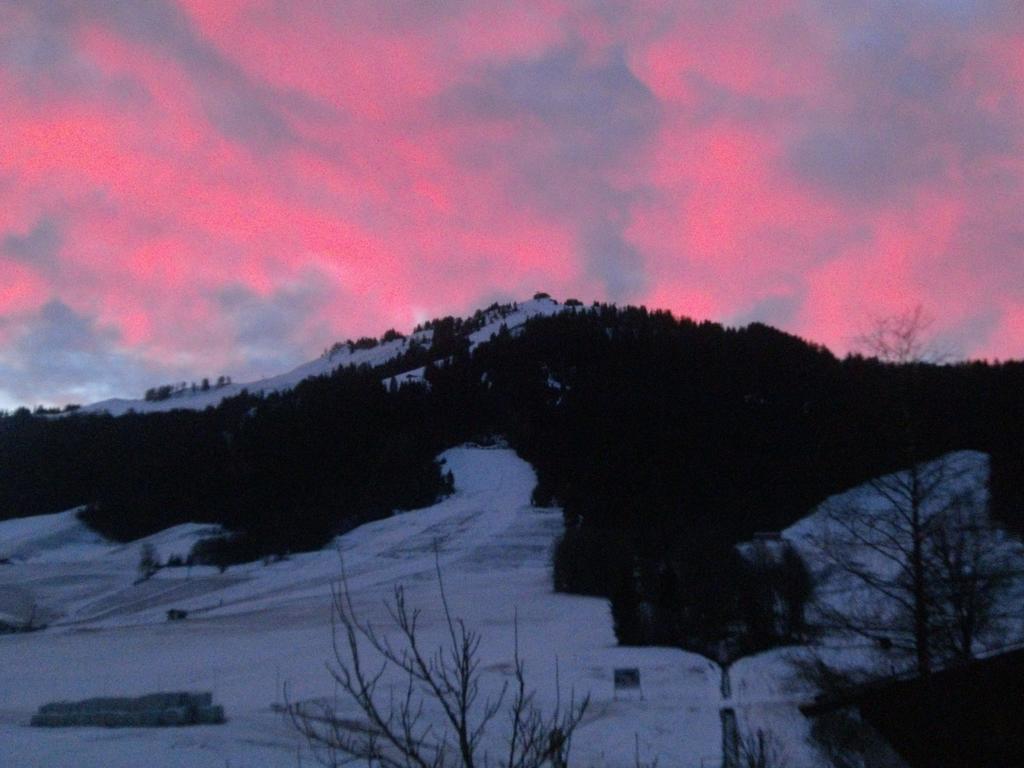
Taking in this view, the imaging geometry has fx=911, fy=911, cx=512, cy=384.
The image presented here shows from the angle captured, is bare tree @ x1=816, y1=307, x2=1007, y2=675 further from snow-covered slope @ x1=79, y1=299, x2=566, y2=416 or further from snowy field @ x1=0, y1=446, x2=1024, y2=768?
snow-covered slope @ x1=79, y1=299, x2=566, y2=416

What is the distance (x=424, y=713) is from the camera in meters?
17.7

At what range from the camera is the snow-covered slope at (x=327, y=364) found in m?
159

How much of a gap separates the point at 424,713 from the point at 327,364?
16347 cm

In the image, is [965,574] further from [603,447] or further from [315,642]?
[603,447]

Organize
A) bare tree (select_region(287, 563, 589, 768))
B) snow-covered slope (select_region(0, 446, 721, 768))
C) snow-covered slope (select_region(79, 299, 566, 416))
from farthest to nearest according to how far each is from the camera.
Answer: snow-covered slope (select_region(79, 299, 566, 416)), snow-covered slope (select_region(0, 446, 721, 768)), bare tree (select_region(287, 563, 589, 768))

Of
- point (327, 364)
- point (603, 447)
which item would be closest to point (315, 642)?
point (603, 447)

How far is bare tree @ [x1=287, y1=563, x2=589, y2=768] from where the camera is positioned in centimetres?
384

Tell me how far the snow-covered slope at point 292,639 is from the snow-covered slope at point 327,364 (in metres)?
70.8

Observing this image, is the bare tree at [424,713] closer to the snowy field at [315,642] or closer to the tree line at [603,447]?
the snowy field at [315,642]

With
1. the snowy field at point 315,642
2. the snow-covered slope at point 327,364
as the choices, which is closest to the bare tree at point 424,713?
the snowy field at point 315,642

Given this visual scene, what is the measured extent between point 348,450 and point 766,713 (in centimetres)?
8618

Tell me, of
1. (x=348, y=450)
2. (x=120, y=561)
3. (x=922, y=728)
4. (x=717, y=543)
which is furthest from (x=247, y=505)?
(x=922, y=728)

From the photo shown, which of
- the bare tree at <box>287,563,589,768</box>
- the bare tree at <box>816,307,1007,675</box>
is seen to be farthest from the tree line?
the bare tree at <box>287,563,589,768</box>

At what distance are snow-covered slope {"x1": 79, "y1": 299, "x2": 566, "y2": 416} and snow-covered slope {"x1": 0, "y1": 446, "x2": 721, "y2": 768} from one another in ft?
232
